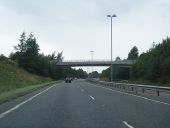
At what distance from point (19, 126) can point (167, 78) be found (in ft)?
275

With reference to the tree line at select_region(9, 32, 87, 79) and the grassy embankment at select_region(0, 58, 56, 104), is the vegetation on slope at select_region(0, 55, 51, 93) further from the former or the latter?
the tree line at select_region(9, 32, 87, 79)

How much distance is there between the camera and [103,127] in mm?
12367

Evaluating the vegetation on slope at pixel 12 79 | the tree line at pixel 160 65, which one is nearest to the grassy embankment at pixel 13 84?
the vegetation on slope at pixel 12 79

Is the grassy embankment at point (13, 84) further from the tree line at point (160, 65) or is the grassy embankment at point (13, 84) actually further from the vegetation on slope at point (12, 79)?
the tree line at point (160, 65)

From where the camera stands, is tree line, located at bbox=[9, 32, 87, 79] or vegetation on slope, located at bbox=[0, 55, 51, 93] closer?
vegetation on slope, located at bbox=[0, 55, 51, 93]

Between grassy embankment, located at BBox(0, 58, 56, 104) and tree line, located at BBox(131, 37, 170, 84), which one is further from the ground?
tree line, located at BBox(131, 37, 170, 84)

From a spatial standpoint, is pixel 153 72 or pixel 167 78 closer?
pixel 167 78

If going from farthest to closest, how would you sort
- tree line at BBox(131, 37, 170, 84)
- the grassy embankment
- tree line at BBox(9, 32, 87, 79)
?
tree line at BBox(9, 32, 87, 79) → tree line at BBox(131, 37, 170, 84) → the grassy embankment

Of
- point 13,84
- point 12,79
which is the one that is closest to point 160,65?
point 12,79

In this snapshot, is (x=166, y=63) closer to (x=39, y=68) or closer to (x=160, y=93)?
(x=39, y=68)

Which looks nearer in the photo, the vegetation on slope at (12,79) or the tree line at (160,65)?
the vegetation on slope at (12,79)

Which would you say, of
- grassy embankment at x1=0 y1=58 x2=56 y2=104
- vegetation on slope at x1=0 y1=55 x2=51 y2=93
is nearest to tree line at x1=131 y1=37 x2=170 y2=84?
vegetation on slope at x1=0 y1=55 x2=51 y2=93

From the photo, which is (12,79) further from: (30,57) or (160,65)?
(30,57)

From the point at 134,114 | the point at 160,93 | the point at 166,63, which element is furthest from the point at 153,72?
the point at 134,114
